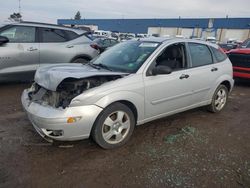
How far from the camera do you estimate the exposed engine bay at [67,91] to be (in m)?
3.22

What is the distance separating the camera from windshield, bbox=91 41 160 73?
3.93m

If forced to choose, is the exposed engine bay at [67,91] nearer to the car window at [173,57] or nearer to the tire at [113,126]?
the tire at [113,126]

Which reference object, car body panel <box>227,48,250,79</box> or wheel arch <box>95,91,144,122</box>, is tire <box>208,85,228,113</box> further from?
car body panel <box>227,48,250,79</box>

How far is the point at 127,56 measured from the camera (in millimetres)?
4262

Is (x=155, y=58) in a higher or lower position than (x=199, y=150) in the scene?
higher

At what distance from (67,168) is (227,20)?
5231 centimetres

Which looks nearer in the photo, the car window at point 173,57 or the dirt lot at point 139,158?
the dirt lot at point 139,158

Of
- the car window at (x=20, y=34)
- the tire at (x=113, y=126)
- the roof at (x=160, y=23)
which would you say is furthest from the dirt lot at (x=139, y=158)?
the roof at (x=160, y=23)

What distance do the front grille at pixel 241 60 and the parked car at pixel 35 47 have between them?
A: 5145mm

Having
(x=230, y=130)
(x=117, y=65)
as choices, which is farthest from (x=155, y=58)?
(x=230, y=130)

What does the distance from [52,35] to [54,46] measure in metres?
0.35

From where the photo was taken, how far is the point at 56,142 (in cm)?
367

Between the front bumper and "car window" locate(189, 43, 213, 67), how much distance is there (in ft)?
7.63

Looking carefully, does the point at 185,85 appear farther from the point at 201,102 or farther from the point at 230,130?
the point at 230,130
